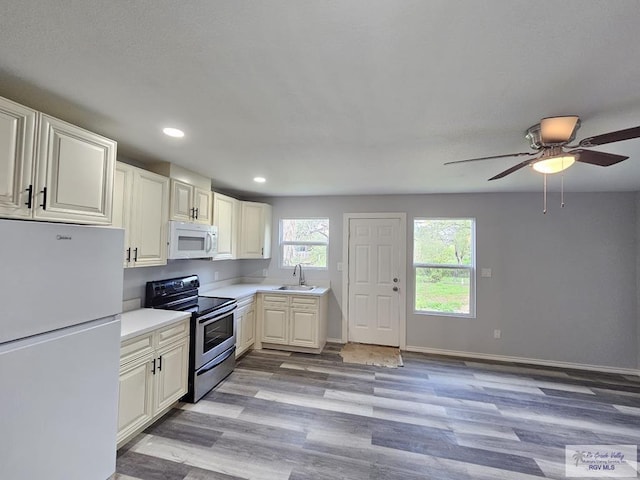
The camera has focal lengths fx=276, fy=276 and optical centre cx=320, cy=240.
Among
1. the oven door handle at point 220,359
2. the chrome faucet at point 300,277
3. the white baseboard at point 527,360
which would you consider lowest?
the white baseboard at point 527,360

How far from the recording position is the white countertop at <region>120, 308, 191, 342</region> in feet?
6.60

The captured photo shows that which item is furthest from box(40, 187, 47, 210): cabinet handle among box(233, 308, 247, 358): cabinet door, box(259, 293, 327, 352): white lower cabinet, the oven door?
box(259, 293, 327, 352): white lower cabinet

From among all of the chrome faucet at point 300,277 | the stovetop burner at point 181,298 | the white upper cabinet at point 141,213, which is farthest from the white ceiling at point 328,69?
the chrome faucet at point 300,277

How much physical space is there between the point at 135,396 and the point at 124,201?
4.96 ft

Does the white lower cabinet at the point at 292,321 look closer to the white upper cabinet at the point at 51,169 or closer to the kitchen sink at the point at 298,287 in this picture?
the kitchen sink at the point at 298,287

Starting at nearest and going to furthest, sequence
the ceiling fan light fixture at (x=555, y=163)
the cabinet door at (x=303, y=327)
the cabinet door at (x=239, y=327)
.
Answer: the ceiling fan light fixture at (x=555, y=163) < the cabinet door at (x=239, y=327) < the cabinet door at (x=303, y=327)

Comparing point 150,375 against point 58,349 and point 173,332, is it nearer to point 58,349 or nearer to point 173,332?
point 173,332

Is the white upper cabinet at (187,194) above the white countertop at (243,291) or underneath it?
above

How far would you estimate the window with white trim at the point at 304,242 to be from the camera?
4574mm

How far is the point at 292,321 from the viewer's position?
13.1ft

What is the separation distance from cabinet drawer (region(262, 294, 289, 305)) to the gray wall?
1866 millimetres

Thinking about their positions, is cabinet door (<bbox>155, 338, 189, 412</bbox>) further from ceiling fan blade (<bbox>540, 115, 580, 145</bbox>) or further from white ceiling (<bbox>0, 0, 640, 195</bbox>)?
ceiling fan blade (<bbox>540, 115, 580, 145</bbox>)

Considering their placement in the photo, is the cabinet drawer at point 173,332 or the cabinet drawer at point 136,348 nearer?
the cabinet drawer at point 136,348

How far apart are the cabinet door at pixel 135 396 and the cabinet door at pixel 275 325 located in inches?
76.6
